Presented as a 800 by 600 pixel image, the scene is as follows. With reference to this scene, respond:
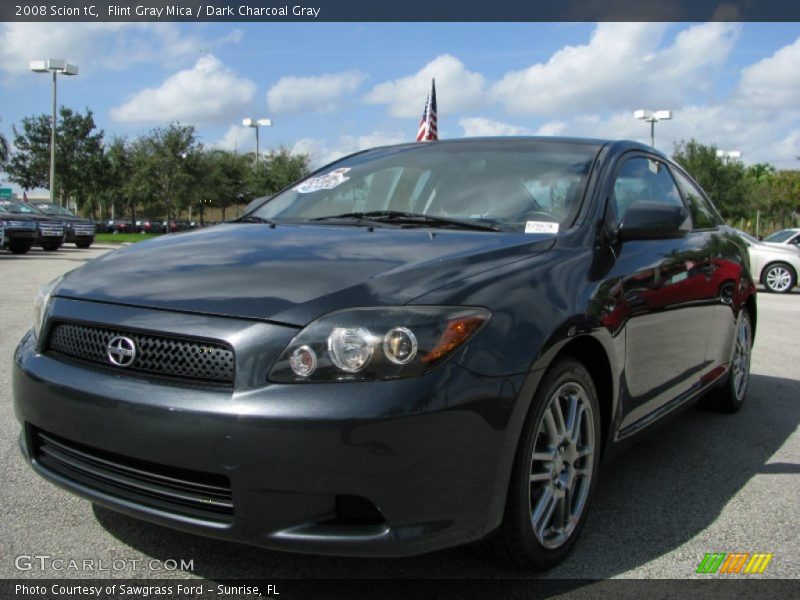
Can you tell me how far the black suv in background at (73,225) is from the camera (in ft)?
78.8

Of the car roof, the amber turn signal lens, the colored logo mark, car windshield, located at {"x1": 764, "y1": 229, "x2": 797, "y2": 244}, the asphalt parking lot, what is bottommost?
the colored logo mark

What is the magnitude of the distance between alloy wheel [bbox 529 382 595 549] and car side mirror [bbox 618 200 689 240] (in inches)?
30.9

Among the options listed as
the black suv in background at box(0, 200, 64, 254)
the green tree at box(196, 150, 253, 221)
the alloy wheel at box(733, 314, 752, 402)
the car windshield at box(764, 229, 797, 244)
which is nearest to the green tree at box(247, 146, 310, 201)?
the green tree at box(196, 150, 253, 221)

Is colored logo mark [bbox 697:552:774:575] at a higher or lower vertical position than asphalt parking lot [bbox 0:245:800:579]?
lower

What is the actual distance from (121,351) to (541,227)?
64.2 inches

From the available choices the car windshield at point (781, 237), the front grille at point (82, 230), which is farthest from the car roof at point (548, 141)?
the front grille at point (82, 230)

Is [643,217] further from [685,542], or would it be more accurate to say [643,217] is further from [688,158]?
[688,158]

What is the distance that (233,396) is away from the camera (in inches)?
84.8

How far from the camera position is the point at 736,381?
4957mm

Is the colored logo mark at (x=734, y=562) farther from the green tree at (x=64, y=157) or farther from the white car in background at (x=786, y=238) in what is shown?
the green tree at (x=64, y=157)

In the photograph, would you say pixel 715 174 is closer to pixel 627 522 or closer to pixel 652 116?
pixel 652 116

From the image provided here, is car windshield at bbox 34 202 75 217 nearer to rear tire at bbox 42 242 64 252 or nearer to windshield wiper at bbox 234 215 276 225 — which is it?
rear tire at bbox 42 242 64 252

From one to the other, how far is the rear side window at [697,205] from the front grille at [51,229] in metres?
20.9

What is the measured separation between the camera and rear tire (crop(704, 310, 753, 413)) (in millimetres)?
4848
